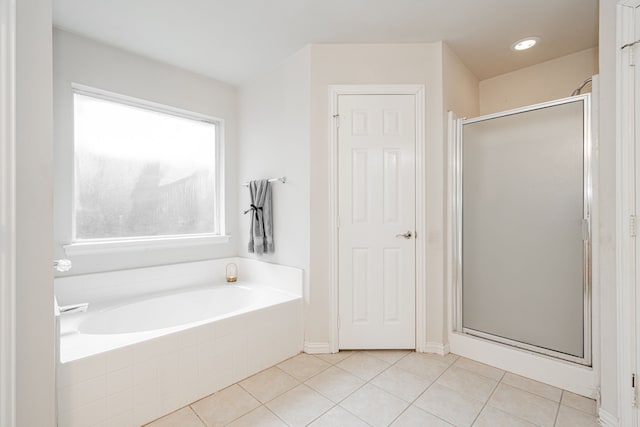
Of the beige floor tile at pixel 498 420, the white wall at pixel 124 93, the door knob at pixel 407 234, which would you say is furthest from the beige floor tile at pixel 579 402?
the white wall at pixel 124 93

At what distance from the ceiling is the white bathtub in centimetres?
179

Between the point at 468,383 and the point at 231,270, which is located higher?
the point at 231,270

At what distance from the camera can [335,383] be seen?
1861mm

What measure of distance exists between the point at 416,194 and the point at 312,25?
1445 millimetres

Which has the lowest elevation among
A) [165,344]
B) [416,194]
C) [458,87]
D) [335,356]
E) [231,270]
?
[335,356]

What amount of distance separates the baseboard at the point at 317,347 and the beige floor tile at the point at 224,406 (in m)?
0.62

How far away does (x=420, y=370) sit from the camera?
2002 millimetres

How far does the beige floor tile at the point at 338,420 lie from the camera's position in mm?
1489

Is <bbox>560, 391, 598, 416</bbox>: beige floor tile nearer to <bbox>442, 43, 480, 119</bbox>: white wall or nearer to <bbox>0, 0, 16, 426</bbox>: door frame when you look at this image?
<bbox>442, 43, 480, 119</bbox>: white wall

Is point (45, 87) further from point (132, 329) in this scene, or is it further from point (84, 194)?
point (132, 329)

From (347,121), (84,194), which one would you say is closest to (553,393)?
(347,121)

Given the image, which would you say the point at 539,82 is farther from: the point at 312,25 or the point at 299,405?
the point at 299,405

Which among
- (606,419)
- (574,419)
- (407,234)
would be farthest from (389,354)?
(606,419)

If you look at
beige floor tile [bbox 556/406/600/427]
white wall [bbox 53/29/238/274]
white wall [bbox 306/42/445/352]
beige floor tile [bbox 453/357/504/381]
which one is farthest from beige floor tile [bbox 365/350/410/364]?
white wall [bbox 53/29/238/274]
